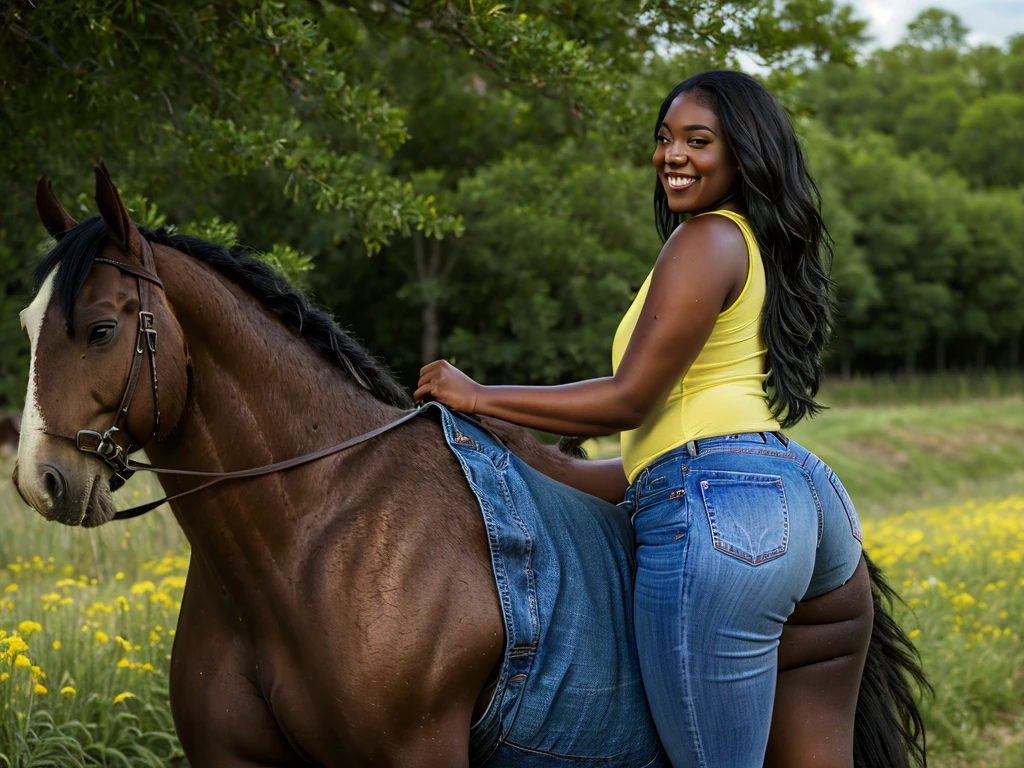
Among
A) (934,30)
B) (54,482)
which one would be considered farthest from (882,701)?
(934,30)

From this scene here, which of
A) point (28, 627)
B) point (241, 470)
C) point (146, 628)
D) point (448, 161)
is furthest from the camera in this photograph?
point (448, 161)

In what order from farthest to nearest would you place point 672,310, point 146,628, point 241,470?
point 146,628, point 241,470, point 672,310

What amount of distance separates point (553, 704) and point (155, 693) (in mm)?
2560

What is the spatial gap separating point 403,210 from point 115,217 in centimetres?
276

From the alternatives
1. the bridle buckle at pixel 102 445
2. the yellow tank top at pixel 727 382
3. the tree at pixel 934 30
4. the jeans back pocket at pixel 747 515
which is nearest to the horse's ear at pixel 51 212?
the bridle buckle at pixel 102 445

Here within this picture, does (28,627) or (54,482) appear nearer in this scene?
(54,482)

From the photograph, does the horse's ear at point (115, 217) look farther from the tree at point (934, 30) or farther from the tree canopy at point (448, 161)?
the tree at point (934, 30)

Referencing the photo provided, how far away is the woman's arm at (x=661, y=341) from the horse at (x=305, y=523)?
0.27m

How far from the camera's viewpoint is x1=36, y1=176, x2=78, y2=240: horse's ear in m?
2.67

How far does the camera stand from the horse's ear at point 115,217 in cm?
246

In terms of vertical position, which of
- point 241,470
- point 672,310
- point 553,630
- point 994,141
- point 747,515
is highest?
point 994,141

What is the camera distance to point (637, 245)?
1579 centimetres

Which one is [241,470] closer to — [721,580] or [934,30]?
[721,580]

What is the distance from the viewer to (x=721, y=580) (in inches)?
102
